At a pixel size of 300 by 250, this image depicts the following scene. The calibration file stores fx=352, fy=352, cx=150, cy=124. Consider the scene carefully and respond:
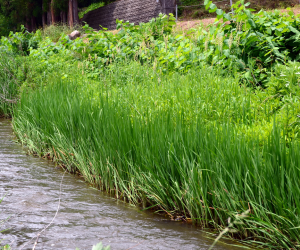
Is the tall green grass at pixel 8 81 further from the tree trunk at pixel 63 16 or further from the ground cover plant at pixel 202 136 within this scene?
the tree trunk at pixel 63 16

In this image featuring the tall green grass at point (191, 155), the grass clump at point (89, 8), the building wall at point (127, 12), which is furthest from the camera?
the grass clump at point (89, 8)

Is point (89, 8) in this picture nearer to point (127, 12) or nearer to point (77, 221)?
point (127, 12)

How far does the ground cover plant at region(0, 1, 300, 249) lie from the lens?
8.28 ft

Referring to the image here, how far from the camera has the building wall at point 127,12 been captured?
20.1 metres

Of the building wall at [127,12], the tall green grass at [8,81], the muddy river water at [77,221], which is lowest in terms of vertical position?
the muddy river water at [77,221]

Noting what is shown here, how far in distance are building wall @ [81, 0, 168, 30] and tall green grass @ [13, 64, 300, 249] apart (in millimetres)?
13769

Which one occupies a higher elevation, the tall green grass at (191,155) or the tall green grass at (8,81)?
the tall green grass at (8,81)

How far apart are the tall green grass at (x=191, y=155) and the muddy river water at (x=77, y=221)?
0.17 meters

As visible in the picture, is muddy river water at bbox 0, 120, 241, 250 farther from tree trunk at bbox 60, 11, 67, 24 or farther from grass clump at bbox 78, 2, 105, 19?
grass clump at bbox 78, 2, 105, 19

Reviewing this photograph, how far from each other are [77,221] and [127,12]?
21.2m

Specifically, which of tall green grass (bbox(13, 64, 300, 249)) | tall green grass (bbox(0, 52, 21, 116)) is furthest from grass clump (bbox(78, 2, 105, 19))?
tall green grass (bbox(13, 64, 300, 249))

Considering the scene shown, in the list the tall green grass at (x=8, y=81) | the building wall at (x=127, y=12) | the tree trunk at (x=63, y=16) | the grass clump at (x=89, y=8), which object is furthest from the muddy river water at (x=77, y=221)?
the grass clump at (x=89, y=8)

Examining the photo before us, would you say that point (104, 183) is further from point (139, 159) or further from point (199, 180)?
point (199, 180)

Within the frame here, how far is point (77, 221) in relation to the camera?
3.04 meters
